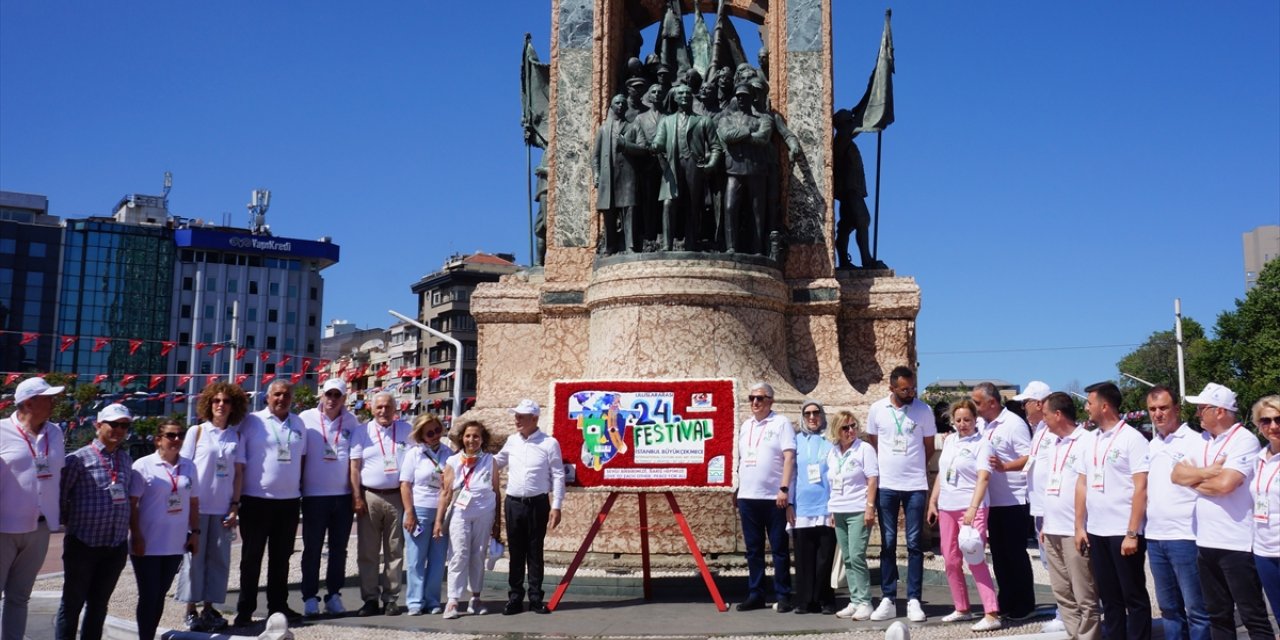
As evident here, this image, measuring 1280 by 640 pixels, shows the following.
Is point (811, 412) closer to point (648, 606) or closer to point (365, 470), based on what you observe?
point (648, 606)

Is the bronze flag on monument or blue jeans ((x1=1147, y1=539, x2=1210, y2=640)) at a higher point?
the bronze flag on monument

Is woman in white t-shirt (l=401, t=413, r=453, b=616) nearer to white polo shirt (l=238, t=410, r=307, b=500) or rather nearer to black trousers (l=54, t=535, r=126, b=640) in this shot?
white polo shirt (l=238, t=410, r=307, b=500)

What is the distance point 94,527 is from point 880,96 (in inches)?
430

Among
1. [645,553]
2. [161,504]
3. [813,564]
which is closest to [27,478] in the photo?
[161,504]

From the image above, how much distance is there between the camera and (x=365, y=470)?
1002cm

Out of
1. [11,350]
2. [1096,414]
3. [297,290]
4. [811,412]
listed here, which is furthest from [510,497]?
[297,290]

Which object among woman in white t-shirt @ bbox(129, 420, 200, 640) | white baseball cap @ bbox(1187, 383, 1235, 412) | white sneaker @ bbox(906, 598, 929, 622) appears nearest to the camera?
white baseball cap @ bbox(1187, 383, 1235, 412)

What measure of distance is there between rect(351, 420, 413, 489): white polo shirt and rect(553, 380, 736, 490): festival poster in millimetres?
1422

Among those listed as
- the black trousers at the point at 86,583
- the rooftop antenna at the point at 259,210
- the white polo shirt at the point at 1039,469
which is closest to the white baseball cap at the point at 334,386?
the black trousers at the point at 86,583

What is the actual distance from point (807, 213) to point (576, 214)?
300 centimetres

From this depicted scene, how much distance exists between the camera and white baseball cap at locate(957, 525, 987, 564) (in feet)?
27.5

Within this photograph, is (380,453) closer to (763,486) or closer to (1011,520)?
(763,486)

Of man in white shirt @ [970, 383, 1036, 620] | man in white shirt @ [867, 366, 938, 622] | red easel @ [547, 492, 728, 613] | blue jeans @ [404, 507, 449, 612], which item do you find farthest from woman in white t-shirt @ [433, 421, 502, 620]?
man in white shirt @ [970, 383, 1036, 620]

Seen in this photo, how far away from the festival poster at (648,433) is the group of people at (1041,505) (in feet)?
0.95
